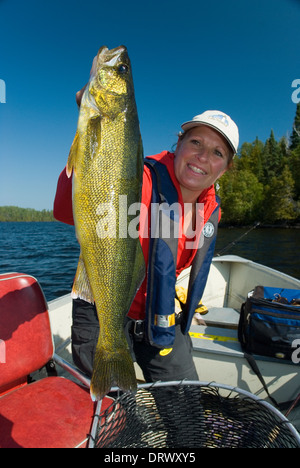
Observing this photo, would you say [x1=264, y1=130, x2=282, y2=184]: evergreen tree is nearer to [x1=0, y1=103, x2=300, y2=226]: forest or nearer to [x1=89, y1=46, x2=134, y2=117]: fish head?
[x1=0, y1=103, x2=300, y2=226]: forest

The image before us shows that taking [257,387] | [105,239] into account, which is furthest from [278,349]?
[105,239]

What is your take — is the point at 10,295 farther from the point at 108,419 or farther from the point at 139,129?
the point at 139,129

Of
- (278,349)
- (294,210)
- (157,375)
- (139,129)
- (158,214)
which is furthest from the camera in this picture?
(294,210)

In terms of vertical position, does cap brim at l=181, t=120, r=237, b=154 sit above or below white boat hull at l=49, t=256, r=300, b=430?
→ above

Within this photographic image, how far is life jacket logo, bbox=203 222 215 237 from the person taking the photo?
9.48 feet

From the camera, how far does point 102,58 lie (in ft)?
5.96

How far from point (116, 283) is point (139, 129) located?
1029mm

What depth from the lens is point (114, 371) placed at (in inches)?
73.5

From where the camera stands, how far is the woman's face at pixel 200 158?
8.45 feet

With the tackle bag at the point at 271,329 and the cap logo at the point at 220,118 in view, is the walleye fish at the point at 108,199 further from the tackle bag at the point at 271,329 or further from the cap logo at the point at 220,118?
the tackle bag at the point at 271,329

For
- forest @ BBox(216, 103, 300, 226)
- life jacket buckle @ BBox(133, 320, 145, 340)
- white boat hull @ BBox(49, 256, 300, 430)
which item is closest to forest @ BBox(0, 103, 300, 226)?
forest @ BBox(216, 103, 300, 226)

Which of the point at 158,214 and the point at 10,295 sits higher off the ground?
the point at 158,214

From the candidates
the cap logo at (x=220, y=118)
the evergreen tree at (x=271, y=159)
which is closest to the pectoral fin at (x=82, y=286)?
the cap logo at (x=220, y=118)

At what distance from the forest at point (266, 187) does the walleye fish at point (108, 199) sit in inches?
1803
